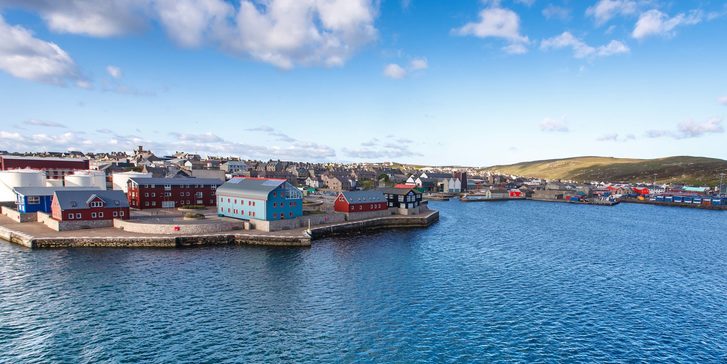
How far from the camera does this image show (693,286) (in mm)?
41125

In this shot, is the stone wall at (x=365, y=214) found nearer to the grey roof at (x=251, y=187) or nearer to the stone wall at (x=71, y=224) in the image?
the grey roof at (x=251, y=187)

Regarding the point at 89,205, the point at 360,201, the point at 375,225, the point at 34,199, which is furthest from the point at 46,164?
the point at 375,225

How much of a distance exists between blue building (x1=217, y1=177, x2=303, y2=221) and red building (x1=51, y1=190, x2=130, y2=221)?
16.5 meters

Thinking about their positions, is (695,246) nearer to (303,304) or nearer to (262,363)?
(303,304)

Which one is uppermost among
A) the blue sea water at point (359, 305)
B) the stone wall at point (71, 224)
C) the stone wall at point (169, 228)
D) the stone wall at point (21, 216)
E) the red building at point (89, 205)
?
the red building at point (89, 205)

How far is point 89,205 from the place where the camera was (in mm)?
56688

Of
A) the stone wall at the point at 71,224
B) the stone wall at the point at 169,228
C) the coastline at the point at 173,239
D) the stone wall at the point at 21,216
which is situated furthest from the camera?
the stone wall at the point at 21,216

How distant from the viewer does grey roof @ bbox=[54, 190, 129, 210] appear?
55.0 meters

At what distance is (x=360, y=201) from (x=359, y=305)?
44.3 metres

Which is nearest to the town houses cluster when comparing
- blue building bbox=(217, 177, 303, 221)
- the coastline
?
blue building bbox=(217, 177, 303, 221)

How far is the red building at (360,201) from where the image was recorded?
74562 millimetres

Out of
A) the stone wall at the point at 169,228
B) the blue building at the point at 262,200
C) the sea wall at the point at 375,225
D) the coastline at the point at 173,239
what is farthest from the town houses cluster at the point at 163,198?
the stone wall at the point at 169,228

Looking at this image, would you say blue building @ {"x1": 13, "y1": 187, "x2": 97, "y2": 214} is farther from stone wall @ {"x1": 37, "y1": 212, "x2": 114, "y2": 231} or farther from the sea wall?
the sea wall

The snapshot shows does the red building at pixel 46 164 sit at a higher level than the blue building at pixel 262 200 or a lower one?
higher
